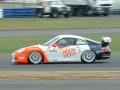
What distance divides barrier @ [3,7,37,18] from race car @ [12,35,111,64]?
2828 centimetres

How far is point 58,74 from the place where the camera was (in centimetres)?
1468

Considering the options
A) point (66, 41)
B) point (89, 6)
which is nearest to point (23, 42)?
point (66, 41)

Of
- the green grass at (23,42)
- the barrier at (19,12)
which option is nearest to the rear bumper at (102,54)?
the green grass at (23,42)

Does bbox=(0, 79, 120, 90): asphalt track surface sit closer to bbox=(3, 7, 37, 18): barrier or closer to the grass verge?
the grass verge

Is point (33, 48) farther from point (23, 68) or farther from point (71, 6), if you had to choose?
point (71, 6)

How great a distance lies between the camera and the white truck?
5044 cm

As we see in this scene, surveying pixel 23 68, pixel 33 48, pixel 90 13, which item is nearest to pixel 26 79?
pixel 23 68

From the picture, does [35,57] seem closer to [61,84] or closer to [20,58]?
[20,58]

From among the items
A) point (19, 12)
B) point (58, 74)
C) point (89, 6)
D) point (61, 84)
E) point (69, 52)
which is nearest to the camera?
point (61, 84)

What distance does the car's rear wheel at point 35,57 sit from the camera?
1794 centimetres

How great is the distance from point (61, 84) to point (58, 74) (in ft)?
6.33

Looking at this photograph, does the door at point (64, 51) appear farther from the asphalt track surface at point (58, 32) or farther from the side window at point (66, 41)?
the asphalt track surface at point (58, 32)

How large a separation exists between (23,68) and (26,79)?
9.91ft

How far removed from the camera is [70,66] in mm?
17234
